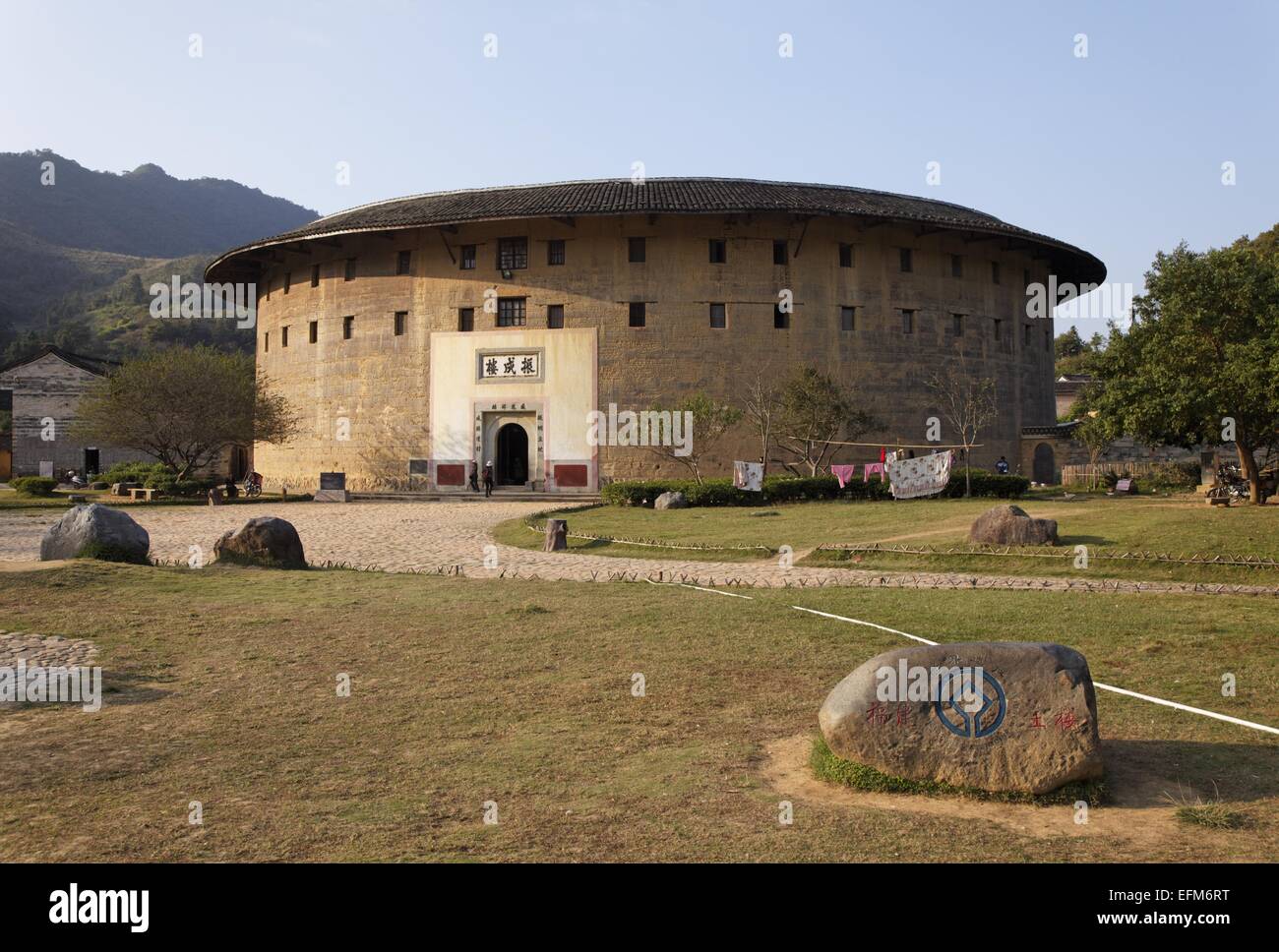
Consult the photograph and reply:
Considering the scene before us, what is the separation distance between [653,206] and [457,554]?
2173 cm

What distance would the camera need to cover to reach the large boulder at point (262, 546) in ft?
50.8

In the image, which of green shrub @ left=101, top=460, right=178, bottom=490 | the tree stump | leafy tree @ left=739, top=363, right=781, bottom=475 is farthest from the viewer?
green shrub @ left=101, top=460, right=178, bottom=490

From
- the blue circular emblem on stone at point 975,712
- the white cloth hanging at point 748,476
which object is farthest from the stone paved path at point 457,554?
the blue circular emblem on stone at point 975,712

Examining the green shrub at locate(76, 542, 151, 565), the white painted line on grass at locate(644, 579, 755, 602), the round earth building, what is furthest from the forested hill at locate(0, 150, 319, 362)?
the white painted line on grass at locate(644, 579, 755, 602)

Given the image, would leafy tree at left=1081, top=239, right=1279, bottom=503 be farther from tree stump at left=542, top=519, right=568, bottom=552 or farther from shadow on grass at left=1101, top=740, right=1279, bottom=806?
shadow on grass at left=1101, top=740, right=1279, bottom=806

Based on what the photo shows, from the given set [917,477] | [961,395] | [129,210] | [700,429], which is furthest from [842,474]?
[129,210]

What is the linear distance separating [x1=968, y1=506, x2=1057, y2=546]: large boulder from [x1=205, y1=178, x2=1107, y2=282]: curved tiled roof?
2226 centimetres

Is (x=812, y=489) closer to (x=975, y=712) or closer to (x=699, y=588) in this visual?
(x=699, y=588)

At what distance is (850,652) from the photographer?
360 inches

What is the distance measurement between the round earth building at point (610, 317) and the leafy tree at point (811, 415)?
243 centimetres

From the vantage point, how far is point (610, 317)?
126ft

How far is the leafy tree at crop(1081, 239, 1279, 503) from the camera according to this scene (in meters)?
20.6

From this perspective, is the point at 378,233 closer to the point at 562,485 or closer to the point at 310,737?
the point at 562,485
